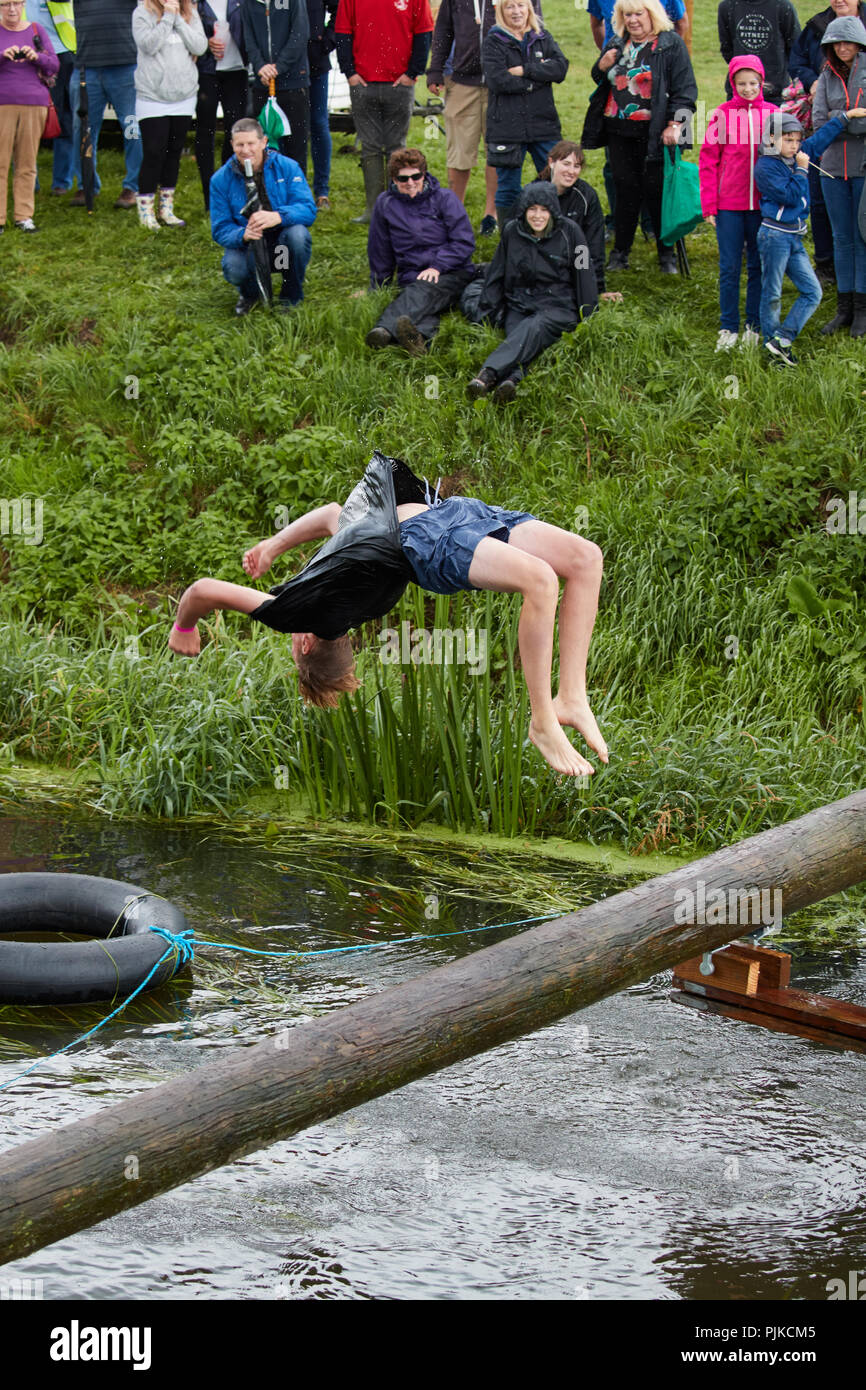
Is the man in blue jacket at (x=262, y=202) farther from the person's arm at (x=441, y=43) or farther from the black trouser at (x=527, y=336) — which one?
the black trouser at (x=527, y=336)

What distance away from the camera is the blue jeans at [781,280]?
33.3 ft

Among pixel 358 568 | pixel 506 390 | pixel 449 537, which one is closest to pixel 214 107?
pixel 506 390

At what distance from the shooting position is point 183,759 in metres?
8.31

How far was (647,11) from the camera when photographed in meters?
10.9

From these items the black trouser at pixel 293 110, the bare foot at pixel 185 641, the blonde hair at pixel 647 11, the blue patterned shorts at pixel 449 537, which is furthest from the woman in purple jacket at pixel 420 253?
the blue patterned shorts at pixel 449 537

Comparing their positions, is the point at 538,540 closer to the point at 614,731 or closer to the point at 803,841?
the point at 803,841

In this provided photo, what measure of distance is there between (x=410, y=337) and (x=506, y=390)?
0.98 m

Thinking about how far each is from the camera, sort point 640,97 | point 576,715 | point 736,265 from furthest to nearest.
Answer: point 640,97 < point 736,265 < point 576,715

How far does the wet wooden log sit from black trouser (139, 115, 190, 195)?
936 centimetres

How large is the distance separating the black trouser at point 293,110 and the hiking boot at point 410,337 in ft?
6.60

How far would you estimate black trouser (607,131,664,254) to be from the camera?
11.4 metres

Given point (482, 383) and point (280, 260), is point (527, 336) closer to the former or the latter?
point (482, 383)

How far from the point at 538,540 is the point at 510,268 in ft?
20.5

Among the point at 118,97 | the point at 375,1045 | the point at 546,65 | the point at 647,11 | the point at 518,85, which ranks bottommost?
the point at 375,1045
